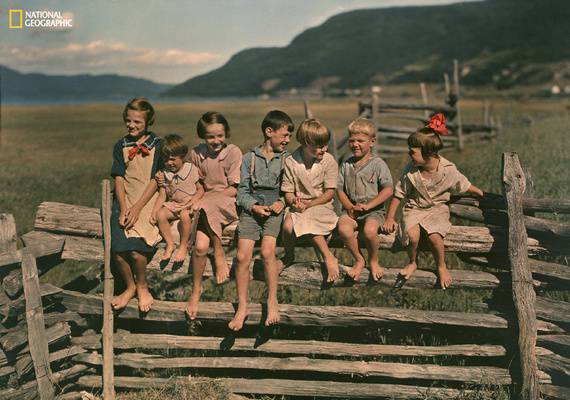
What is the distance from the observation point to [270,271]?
3.80 m

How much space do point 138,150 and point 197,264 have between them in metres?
1.06

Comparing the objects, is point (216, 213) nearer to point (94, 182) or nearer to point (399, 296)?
point (399, 296)

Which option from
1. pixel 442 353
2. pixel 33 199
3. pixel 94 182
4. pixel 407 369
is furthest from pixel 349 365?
pixel 94 182

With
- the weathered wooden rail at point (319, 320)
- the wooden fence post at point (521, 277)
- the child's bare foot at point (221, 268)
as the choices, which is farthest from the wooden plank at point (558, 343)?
the child's bare foot at point (221, 268)

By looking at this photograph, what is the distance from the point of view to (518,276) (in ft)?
12.5

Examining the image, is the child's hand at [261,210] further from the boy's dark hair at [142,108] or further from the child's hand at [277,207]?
the boy's dark hair at [142,108]

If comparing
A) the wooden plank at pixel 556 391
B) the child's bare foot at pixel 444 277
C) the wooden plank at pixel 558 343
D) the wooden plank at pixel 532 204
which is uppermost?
the wooden plank at pixel 532 204

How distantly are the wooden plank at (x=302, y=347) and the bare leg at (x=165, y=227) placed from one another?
0.77 metres

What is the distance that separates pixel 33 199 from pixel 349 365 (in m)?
8.59

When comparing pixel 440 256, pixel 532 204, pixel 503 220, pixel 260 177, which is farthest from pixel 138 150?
pixel 532 204

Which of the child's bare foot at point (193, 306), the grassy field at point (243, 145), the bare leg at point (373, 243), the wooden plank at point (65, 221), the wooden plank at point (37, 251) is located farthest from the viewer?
the grassy field at point (243, 145)

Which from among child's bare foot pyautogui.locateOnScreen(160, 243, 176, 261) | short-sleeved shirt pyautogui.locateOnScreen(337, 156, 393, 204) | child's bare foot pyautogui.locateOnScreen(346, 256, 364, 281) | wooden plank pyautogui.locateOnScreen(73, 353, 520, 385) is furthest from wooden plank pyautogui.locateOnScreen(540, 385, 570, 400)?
child's bare foot pyautogui.locateOnScreen(160, 243, 176, 261)

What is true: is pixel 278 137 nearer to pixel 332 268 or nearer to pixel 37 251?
pixel 332 268

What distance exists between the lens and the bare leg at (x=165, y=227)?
3969 mm
